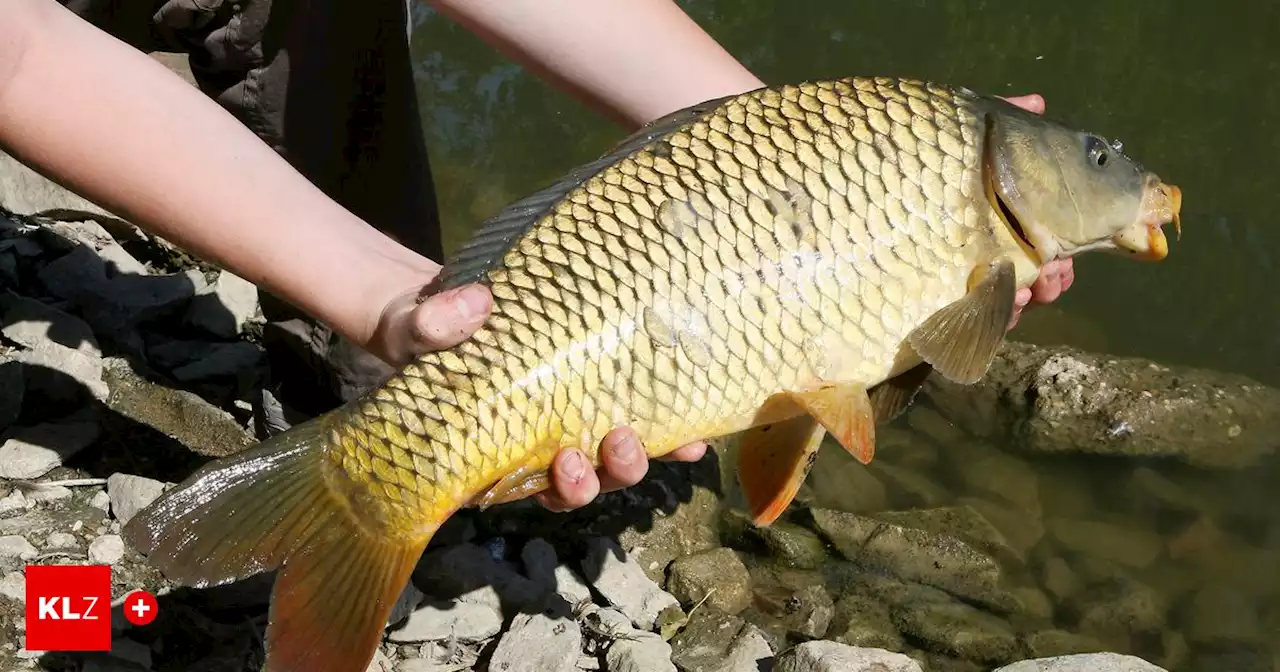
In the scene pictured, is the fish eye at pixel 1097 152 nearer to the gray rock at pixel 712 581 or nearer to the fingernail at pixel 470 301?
the fingernail at pixel 470 301

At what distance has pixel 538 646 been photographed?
2.56 m

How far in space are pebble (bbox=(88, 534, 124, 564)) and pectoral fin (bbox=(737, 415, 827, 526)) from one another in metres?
1.26

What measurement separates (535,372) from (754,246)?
1.28 feet

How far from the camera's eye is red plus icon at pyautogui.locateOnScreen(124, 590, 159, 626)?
7.51 feet

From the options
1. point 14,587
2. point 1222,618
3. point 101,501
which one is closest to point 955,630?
point 1222,618

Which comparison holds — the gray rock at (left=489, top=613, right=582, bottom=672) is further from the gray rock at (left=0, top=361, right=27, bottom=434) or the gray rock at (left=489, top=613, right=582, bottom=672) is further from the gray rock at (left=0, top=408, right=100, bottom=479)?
the gray rock at (left=0, top=361, right=27, bottom=434)

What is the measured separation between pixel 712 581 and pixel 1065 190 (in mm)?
1396

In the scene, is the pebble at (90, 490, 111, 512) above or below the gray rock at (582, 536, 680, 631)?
above

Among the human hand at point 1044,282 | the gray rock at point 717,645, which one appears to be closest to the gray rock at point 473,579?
the gray rock at point 717,645

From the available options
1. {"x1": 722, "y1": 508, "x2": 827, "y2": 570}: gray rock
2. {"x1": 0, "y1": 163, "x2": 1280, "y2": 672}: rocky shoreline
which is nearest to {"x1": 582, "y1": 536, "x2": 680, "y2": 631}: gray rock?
{"x1": 0, "y1": 163, "x2": 1280, "y2": 672}: rocky shoreline

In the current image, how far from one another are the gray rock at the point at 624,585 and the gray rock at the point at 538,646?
0.62ft

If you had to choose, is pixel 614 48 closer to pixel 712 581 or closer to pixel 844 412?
pixel 844 412

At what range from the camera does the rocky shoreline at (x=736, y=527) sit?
252 centimetres

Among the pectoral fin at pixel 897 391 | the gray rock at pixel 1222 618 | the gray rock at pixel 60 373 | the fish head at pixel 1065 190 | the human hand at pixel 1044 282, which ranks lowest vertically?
the gray rock at pixel 1222 618
